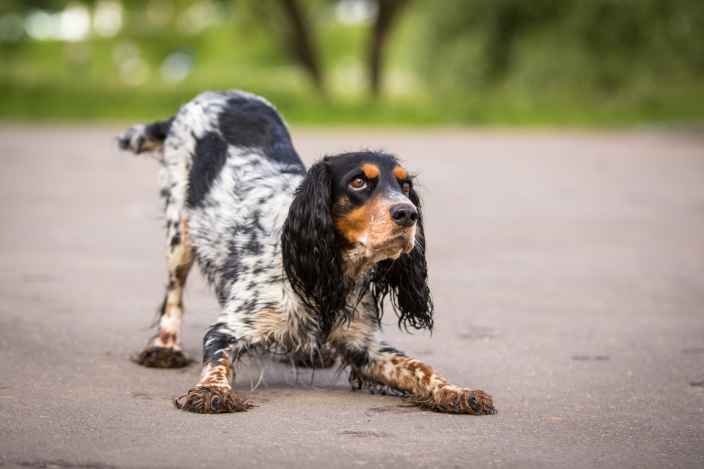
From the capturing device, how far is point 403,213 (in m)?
5.41

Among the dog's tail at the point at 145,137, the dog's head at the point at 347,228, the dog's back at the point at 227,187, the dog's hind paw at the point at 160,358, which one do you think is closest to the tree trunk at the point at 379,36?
the dog's tail at the point at 145,137

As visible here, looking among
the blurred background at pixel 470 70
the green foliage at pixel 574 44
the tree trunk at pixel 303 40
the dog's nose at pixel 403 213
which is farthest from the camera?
the tree trunk at pixel 303 40

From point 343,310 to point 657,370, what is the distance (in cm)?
176

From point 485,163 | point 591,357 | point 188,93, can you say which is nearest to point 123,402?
point 591,357

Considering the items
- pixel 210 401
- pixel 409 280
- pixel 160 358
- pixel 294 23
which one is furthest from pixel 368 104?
pixel 210 401

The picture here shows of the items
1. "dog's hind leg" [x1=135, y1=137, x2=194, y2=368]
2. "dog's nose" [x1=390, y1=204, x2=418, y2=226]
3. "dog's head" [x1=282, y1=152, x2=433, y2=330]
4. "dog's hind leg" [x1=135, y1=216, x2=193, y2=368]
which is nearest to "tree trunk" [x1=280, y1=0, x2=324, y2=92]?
"dog's hind leg" [x1=135, y1=137, x2=194, y2=368]

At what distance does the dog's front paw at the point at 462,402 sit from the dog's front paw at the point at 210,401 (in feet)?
2.77

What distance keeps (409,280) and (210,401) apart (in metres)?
1.20

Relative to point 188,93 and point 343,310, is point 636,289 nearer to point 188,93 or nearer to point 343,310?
point 343,310

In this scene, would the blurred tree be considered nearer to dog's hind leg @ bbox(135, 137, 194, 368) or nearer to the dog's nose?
dog's hind leg @ bbox(135, 137, 194, 368)

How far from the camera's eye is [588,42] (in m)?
30.4

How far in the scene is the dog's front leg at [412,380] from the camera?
550cm

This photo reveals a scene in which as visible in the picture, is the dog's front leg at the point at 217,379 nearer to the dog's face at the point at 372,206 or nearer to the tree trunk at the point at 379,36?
the dog's face at the point at 372,206

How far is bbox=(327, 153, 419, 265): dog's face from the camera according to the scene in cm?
546
